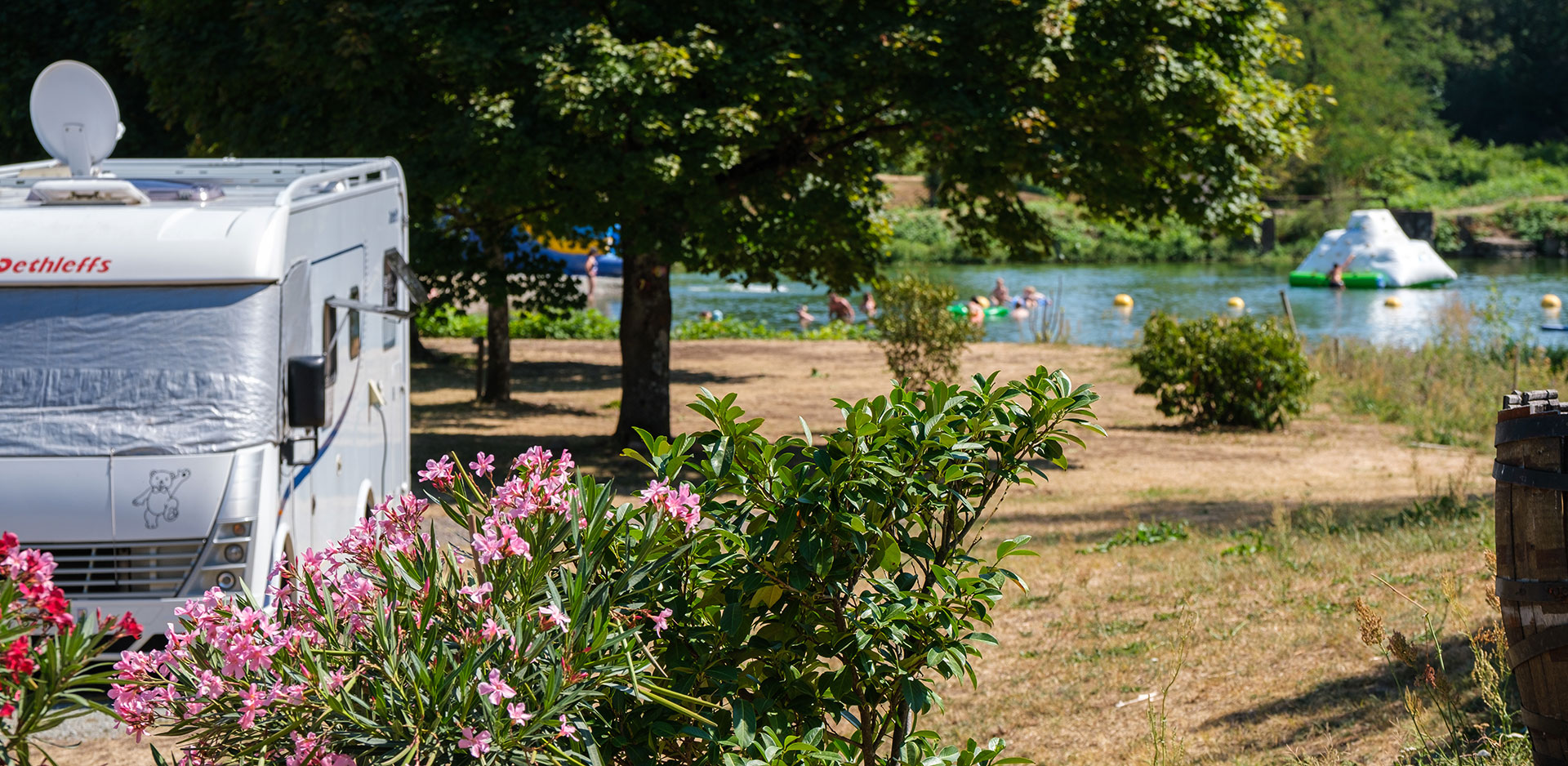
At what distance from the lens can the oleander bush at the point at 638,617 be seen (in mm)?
2230

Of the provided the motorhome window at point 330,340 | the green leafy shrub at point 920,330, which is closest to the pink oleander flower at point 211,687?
the motorhome window at point 330,340

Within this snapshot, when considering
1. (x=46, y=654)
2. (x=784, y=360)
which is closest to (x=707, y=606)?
(x=46, y=654)

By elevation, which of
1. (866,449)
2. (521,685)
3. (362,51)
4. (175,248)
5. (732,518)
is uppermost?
(362,51)

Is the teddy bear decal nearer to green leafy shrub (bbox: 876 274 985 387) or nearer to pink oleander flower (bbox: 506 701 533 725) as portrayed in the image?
pink oleander flower (bbox: 506 701 533 725)

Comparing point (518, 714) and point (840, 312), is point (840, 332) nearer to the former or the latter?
point (840, 312)

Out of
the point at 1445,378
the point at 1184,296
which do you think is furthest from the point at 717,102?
the point at 1184,296

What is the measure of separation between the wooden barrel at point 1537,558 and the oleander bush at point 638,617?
45.2 inches

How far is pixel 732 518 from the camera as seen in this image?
9.27 feet

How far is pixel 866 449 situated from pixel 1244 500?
8.94m

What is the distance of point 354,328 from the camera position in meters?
7.59

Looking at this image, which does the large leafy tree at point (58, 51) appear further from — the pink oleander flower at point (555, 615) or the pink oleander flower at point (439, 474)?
the pink oleander flower at point (555, 615)

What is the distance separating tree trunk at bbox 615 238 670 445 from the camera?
13344mm

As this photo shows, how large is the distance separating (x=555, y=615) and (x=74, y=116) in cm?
636

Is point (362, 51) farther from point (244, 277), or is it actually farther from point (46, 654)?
point (46, 654)
